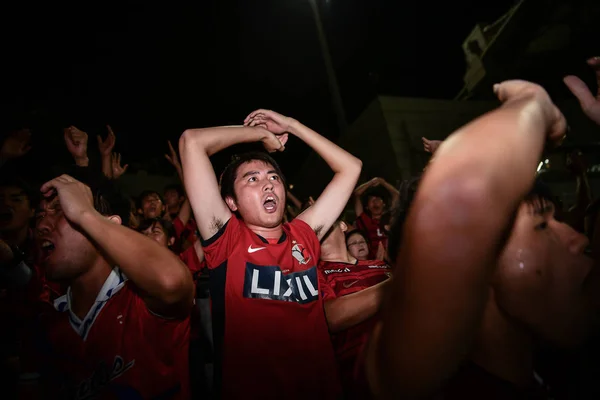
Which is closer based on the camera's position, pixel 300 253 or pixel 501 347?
pixel 501 347

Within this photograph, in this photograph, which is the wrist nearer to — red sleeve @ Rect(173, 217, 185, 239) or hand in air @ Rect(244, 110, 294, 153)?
red sleeve @ Rect(173, 217, 185, 239)

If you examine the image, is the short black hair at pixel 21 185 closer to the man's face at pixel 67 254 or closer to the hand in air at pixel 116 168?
the hand in air at pixel 116 168

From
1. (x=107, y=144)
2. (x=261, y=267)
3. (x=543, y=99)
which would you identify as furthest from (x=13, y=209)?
(x=543, y=99)

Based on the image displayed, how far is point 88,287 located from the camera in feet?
6.56

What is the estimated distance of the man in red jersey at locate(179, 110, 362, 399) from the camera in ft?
6.48

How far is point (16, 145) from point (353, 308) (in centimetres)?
420

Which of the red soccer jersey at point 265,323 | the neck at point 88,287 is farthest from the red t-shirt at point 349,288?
the neck at point 88,287

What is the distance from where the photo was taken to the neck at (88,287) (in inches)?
78.5

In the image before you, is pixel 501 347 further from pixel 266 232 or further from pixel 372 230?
pixel 372 230

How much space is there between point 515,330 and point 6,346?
4145 mm

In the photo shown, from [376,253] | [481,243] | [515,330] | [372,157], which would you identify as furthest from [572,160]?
[372,157]

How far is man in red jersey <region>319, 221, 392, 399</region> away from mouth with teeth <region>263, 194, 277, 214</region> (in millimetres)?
809

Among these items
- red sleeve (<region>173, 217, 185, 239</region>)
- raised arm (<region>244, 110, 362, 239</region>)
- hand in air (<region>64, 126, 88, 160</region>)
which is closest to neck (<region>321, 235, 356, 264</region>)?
raised arm (<region>244, 110, 362, 239</region>)

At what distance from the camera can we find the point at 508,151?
2.05 ft
